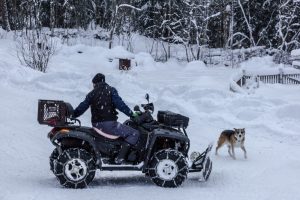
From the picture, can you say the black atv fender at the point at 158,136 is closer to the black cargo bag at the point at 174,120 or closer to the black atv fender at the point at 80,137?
the black cargo bag at the point at 174,120

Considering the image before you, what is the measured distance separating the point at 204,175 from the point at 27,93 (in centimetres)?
1181

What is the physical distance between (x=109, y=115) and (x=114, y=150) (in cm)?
57

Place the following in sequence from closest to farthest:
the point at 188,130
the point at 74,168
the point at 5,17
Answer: the point at 74,168
the point at 188,130
the point at 5,17

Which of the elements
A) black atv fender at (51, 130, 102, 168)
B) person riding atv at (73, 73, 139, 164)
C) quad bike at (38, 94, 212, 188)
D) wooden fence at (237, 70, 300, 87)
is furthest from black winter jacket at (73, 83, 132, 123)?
wooden fence at (237, 70, 300, 87)

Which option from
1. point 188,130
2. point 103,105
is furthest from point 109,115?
point 188,130

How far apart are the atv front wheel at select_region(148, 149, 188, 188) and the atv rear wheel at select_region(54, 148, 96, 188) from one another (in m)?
1.01

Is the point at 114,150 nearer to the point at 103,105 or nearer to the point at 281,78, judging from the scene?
the point at 103,105

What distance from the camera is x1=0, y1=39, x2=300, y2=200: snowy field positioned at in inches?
352

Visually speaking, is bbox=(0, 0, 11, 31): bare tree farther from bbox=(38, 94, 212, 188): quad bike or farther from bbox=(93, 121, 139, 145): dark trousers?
bbox=(93, 121, 139, 145): dark trousers

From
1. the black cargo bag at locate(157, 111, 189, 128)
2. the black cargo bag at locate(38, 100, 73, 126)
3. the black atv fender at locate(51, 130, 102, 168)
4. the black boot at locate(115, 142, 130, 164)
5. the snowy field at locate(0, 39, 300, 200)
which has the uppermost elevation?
the black cargo bag at locate(38, 100, 73, 126)

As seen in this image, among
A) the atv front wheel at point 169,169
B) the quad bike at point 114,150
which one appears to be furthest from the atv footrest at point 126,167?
the atv front wheel at point 169,169

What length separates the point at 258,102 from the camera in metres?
17.5

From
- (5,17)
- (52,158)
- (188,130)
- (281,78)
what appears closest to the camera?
(52,158)

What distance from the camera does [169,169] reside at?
30.6 ft
